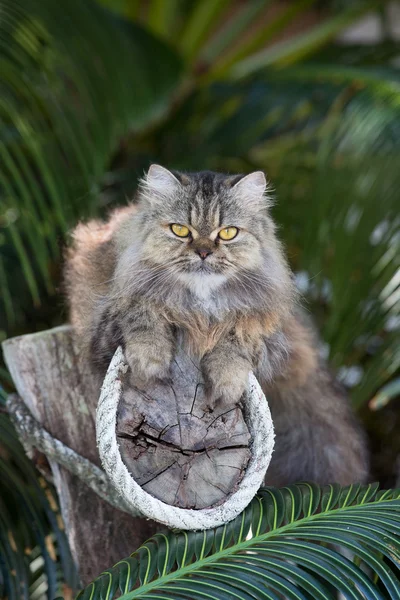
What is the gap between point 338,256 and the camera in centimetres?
343

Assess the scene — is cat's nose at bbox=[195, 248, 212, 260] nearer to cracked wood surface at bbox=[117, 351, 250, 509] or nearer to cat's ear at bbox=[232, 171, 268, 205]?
cat's ear at bbox=[232, 171, 268, 205]

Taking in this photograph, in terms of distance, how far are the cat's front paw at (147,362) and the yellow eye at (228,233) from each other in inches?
13.7

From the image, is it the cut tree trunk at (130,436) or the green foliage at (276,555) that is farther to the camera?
the cut tree trunk at (130,436)

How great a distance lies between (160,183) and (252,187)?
0.87 feet

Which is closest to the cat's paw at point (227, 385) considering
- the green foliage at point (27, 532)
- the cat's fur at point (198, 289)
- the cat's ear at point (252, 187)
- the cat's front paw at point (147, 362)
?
the cat's fur at point (198, 289)

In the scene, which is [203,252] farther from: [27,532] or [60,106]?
[60,106]

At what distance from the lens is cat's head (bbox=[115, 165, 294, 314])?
6.90 feet

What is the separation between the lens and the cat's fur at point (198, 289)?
208cm

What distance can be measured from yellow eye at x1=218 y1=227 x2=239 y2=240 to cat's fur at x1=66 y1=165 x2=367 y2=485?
0.01 m

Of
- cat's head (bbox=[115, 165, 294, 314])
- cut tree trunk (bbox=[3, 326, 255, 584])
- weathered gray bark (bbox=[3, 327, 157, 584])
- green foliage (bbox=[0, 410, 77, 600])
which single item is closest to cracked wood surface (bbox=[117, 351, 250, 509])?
cut tree trunk (bbox=[3, 326, 255, 584])

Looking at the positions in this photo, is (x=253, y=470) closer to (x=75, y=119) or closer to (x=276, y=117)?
(x=75, y=119)

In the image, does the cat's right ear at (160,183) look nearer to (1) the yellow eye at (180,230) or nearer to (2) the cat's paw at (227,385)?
(1) the yellow eye at (180,230)

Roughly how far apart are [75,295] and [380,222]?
147 cm

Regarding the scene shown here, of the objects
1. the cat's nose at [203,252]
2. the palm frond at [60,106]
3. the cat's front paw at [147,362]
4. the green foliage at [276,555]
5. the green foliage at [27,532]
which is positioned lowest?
the green foliage at [276,555]
